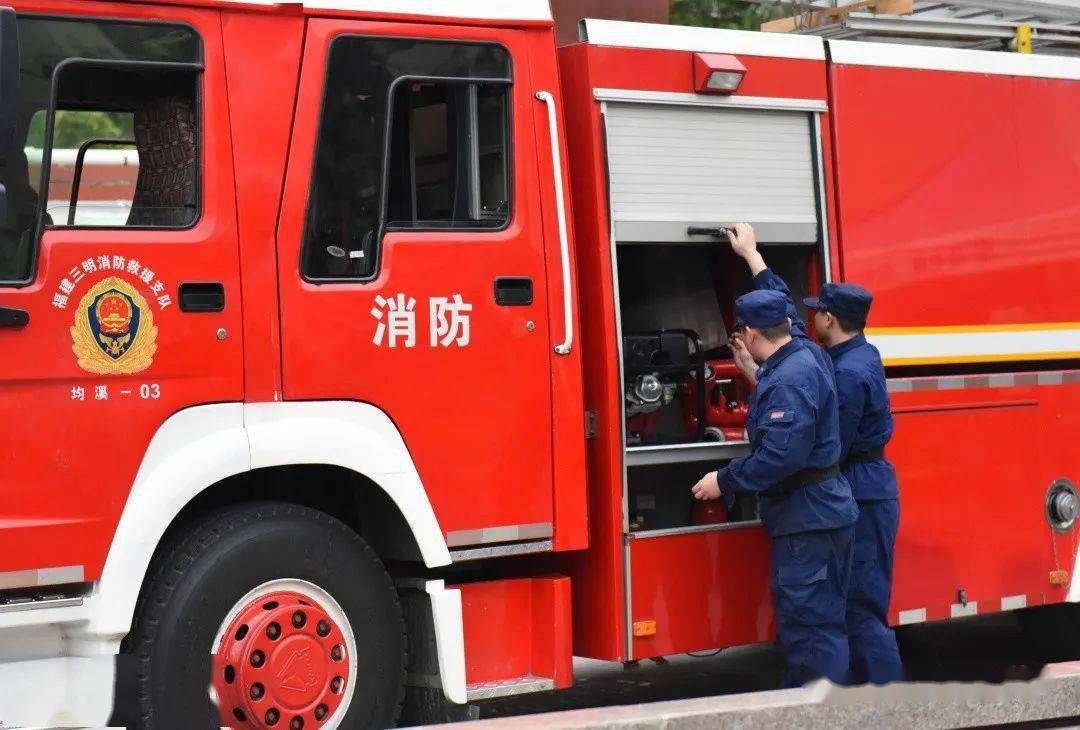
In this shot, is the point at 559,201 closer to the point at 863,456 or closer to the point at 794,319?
the point at 794,319

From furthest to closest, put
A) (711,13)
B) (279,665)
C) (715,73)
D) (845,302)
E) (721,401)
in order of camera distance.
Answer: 1. (711,13)
2. (721,401)
3. (845,302)
4. (715,73)
5. (279,665)

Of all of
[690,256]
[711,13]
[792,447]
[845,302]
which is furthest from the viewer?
[711,13]

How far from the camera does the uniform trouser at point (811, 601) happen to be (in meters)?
5.95

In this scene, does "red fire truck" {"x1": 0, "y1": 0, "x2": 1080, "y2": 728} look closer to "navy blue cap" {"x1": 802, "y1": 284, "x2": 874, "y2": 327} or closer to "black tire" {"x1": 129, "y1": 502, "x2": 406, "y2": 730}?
"black tire" {"x1": 129, "y1": 502, "x2": 406, "y2": 730}

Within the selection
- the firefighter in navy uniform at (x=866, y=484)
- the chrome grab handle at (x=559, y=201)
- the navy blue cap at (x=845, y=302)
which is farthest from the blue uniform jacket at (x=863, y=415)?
the chrome grab handle at (x=559, y=201)

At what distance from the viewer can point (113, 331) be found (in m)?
4.82

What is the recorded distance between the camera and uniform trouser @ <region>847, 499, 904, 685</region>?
633 cm

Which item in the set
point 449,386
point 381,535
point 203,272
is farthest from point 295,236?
point 381,535

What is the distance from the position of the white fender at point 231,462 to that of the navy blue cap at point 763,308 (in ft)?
4.85

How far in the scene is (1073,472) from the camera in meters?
7.00

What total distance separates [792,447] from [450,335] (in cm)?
139

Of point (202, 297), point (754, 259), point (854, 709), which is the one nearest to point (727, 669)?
point (754, 259)

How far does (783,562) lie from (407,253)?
6.21 feet

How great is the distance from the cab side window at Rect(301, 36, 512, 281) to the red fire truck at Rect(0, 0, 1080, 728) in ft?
0.04
